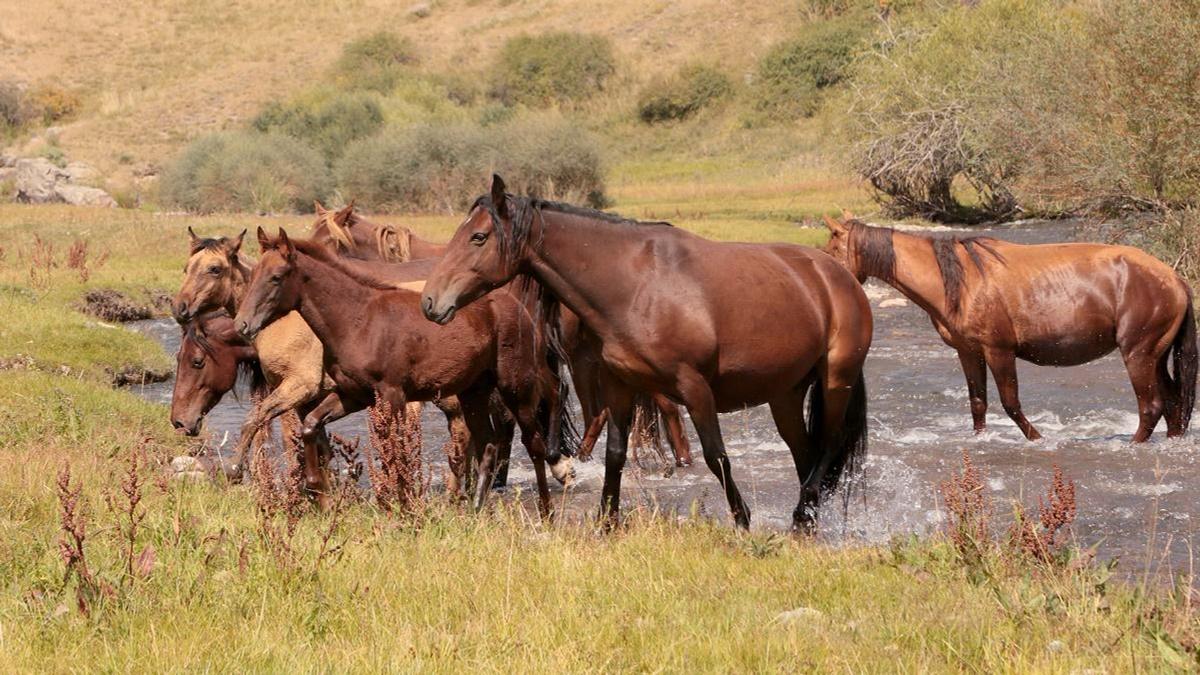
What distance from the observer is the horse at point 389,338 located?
8859 mm

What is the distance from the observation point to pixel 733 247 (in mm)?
8461

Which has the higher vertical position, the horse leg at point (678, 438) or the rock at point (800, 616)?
the rock at point (800, 616)

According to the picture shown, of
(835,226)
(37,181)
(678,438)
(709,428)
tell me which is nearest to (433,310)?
(709,428)

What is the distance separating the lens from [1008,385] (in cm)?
1160

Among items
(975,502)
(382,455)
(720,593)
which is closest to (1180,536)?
(975,502)

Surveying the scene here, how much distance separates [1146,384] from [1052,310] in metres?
0.96

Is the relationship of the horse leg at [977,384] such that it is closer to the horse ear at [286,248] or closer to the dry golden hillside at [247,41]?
the horse ear at [286,248]

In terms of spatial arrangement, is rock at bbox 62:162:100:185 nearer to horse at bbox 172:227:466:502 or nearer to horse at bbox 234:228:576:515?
horse at bbox 172:227:466:502

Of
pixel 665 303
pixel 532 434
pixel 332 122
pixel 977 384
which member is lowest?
pixel 332 122

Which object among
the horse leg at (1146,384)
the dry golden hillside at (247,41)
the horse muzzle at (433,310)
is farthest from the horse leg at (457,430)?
the dry golden hillside at (247,41)

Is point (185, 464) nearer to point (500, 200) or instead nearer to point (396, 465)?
point (396, 465)

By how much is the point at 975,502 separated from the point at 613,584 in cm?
176

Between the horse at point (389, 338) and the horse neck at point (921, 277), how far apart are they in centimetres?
372

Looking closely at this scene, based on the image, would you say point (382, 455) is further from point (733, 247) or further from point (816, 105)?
point (816, 105)
